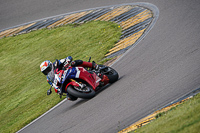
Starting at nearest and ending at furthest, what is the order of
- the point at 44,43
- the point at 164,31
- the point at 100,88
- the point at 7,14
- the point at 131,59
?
the point at 100,88 → the point at 131,59 → the point at 164,31 → the point at 44,43 → the point at 7,14

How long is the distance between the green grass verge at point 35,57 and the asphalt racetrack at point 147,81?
140 cm

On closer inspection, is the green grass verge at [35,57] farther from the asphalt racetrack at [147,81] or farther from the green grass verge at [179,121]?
the green grass verge at [179,121]

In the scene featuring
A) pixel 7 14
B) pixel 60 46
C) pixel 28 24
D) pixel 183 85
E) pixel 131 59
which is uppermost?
pixel 7 14

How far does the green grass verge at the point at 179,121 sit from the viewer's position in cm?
415

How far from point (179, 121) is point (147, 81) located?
3.13m

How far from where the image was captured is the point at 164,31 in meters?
10.5

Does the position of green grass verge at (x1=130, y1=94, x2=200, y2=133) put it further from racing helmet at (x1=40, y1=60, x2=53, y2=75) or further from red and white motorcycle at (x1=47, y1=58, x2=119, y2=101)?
racing helmet at (x1=40, y1=60, x2=53, y2=75)

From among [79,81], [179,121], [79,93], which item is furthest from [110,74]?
[179,121]

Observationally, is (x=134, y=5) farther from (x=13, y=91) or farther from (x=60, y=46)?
(x=13, y=91)

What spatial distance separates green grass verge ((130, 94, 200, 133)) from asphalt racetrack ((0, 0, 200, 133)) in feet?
3.19

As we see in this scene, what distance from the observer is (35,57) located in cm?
1427

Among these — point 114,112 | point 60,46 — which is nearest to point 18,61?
point 60,46

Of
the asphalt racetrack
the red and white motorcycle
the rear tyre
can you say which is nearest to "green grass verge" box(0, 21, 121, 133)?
the asphalt racetrack

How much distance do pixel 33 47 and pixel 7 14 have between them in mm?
4018
